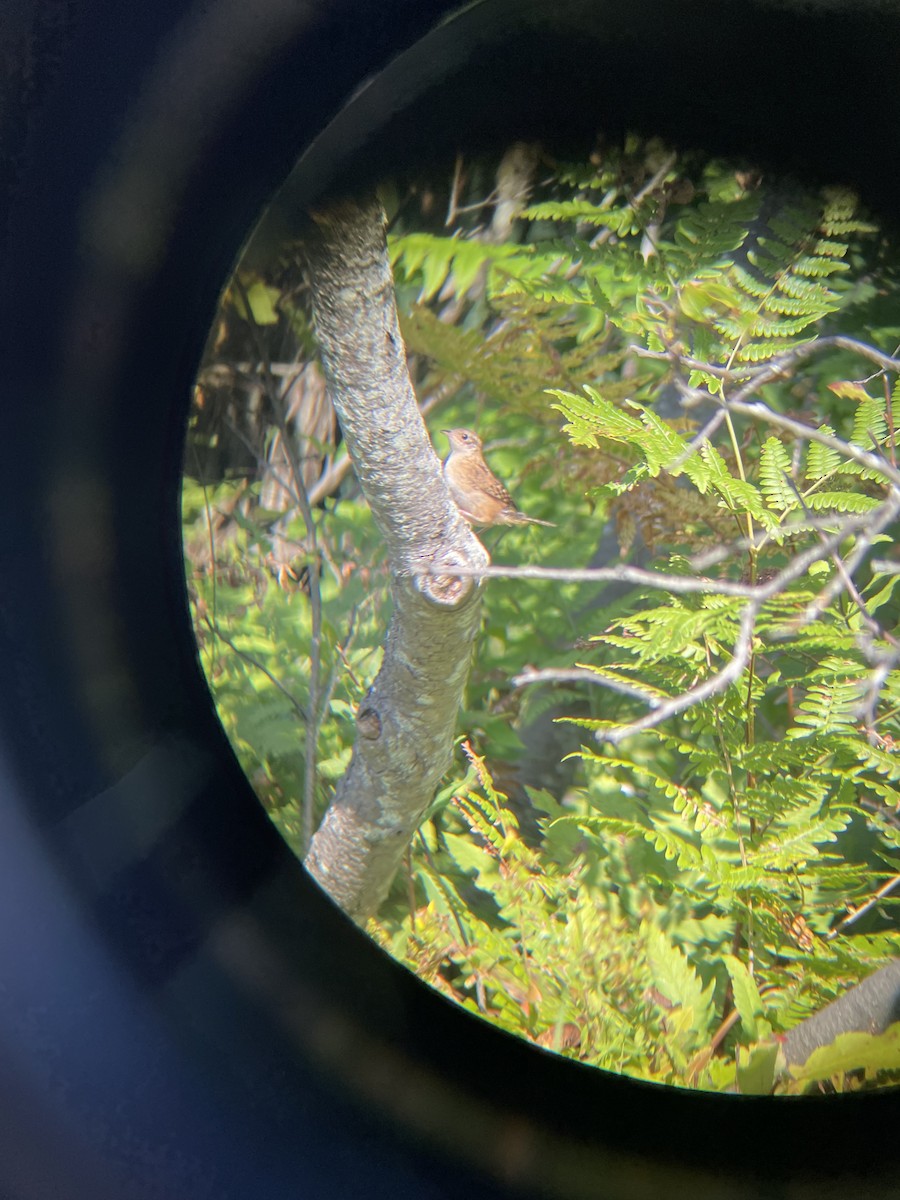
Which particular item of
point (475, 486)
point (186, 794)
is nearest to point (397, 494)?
point (475, 486)

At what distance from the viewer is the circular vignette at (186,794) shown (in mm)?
556

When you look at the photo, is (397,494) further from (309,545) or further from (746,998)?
(746,998)

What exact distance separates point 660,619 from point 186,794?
346 mm

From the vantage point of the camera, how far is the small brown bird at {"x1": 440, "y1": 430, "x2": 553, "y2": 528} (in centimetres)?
54

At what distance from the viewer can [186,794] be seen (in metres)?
0.64

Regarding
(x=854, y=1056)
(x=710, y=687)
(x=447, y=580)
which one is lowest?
(x=854, y=1056)

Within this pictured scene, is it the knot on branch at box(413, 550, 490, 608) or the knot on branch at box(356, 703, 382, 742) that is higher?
the knot on branch at box(413, 550, 490, 608)

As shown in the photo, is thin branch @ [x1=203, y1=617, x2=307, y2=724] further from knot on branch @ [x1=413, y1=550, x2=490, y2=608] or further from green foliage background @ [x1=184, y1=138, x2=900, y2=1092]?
knot on branch @ [x1=413, y1=550, x2=490, y2=608]

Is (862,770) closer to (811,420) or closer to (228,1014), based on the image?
(811,420)

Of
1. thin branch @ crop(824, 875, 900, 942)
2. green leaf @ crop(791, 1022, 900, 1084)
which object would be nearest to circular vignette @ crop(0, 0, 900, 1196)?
green leaf @ crop(791, 1022, 900, 1084)

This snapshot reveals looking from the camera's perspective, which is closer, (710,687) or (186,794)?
(710,687)

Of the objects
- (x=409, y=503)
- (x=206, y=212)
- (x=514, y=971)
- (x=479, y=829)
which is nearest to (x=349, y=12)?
(x=206, y=212)

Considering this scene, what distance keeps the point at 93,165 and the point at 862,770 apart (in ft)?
1.90

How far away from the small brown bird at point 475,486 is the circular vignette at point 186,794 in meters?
0.17
